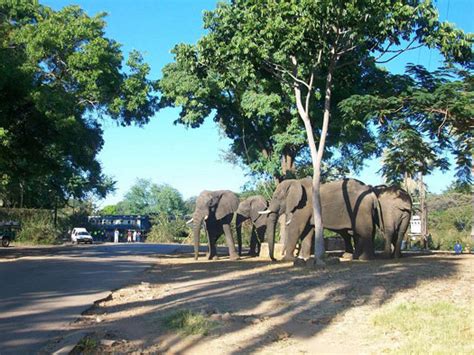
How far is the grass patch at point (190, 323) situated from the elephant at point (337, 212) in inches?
444

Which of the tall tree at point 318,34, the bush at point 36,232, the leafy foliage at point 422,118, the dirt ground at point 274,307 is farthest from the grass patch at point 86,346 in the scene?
the bush at point 36,232

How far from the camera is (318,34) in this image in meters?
16.3

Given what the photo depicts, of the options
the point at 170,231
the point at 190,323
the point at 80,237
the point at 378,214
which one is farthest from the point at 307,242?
the point at 170,231

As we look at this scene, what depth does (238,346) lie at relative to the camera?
22.5ft

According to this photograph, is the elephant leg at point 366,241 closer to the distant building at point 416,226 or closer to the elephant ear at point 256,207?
the elephant ear at point 256,207

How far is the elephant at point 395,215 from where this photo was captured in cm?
1969

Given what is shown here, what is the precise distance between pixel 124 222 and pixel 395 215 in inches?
2638

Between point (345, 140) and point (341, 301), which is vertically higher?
point (345, 140)

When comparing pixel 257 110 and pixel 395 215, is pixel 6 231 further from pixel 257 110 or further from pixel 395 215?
pixel 395 215

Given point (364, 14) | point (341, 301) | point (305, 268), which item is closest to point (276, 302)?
point (341, 301)

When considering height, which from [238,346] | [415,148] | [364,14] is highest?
[364,14]

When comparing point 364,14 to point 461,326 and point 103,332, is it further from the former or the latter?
point 103,332

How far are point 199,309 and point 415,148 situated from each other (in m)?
11.8

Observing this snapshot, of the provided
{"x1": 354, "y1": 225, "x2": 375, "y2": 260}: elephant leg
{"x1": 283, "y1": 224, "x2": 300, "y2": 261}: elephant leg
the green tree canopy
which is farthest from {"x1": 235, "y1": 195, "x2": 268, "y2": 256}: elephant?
the green tree canopy
